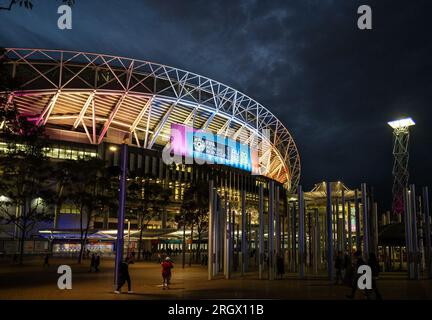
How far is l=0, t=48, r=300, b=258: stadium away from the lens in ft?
228

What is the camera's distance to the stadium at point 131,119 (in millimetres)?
69438

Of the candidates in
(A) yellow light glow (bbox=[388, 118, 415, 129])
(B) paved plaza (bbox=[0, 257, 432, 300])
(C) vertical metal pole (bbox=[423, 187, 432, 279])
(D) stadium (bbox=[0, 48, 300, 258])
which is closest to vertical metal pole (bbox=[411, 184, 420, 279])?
(C) vertical metal pole (bbox=[423, 187, 432, 279])

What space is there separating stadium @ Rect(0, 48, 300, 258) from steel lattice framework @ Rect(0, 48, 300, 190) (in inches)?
6.0

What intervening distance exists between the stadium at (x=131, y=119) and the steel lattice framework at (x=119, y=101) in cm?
15

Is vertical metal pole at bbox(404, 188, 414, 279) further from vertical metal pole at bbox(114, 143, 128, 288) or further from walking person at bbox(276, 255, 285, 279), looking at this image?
vertical metal pole at bbox(114, 143, 128, 288)

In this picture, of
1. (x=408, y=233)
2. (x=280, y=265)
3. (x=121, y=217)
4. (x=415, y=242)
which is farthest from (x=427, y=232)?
(x=121, y=217)

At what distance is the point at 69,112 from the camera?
79.8m

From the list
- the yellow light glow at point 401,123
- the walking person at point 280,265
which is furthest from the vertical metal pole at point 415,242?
the yellow light glow at point 401,123

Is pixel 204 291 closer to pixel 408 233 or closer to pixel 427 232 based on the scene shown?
pixel 408 233

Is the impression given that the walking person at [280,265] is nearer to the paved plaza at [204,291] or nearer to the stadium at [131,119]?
the paved plaza at [204,291]
